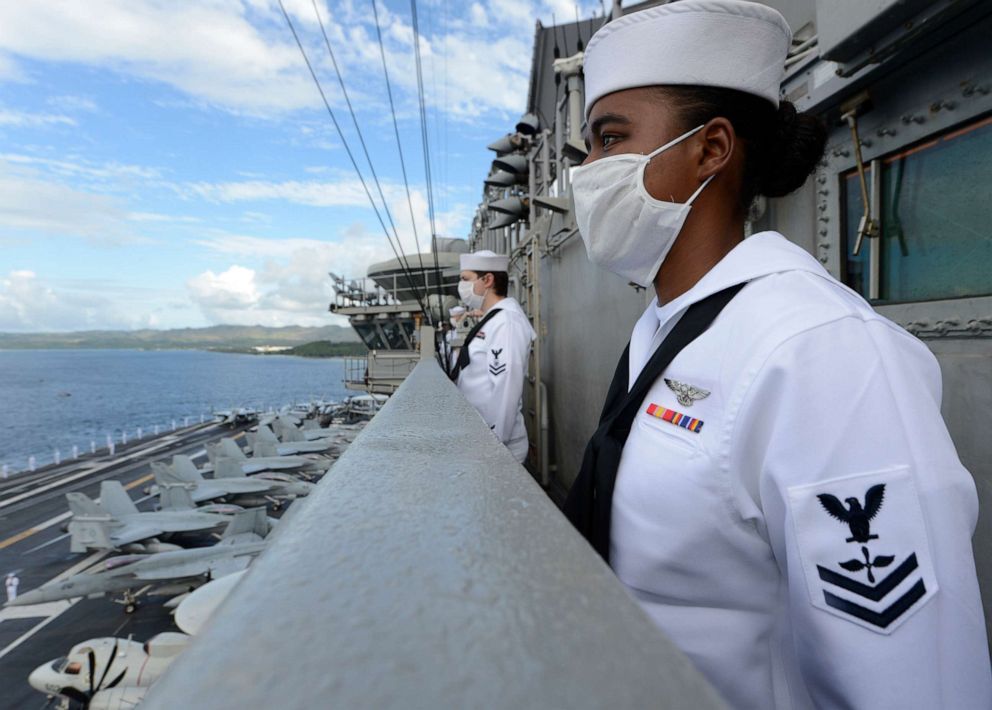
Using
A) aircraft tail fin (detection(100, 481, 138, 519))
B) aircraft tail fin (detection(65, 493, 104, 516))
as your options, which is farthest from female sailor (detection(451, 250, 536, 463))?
aircraft tail fin (detection(100, 481, 138, 519))

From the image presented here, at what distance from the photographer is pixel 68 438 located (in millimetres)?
56219

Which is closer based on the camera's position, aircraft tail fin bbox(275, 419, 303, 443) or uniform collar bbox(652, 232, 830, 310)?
uniform collar bbox(652, 232, 830, 310)

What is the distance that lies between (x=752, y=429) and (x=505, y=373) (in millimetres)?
3304

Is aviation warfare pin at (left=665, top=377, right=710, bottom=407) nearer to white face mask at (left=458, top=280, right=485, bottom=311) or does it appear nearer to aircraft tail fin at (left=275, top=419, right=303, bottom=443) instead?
white face mask at (left=458, top=280, right=485, bottom=311)

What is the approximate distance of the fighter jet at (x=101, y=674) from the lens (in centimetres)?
962

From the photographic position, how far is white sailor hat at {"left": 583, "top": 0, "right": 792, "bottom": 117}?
1375 mm

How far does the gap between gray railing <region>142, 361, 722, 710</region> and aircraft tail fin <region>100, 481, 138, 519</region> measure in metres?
19.6

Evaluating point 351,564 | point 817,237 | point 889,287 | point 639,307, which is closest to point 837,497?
point 351,564

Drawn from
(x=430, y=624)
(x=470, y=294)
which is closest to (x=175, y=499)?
(x=470, y=294)

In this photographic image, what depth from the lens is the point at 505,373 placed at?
13.9 feet

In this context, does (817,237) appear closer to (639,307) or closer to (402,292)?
(639,307)

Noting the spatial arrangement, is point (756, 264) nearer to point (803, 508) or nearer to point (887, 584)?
point (803, 508)

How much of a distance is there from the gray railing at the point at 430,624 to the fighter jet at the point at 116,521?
61.8 ft

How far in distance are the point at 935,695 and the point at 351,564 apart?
0.83 m
